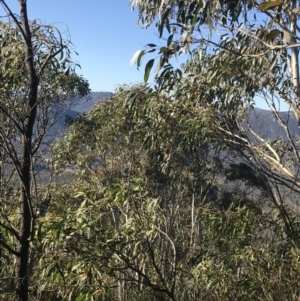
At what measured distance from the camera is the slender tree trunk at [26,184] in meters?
2.15

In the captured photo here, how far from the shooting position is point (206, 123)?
448 centimetres

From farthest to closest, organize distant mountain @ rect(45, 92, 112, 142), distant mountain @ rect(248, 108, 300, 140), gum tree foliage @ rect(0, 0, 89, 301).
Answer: distant mountain @ rect(248, 108, 300, 140) → distant mountain @ rect(45, 92, 112, 142) → gum tree foliage @ rect(0, 0, 89, 301)

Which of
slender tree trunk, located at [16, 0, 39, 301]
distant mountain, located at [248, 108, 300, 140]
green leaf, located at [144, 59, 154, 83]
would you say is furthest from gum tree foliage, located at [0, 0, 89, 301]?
distant mountain, located at [248, 108, 300, 140]

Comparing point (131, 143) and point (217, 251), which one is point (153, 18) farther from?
point (131, 143)

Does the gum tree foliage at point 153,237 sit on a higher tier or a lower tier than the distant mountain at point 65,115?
lower

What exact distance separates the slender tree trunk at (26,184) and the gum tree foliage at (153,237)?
18 cm

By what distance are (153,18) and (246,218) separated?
2.25 meters

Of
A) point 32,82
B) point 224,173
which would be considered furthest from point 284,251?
point 224,173

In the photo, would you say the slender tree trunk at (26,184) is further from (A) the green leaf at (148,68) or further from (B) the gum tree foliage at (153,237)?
(A) the green leaf at (148,68)

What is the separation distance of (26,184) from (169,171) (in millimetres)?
5367

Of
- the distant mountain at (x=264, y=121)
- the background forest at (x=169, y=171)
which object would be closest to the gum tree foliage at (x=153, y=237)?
the background forest at (x=169, y=171)

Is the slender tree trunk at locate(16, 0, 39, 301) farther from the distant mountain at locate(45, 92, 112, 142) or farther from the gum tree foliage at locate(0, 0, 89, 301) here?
the distant mountain at locate(45, 92, 112, 142)

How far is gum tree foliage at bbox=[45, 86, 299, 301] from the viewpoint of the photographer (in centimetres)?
250

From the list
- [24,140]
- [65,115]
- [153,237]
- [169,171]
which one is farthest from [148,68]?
[65,115]
